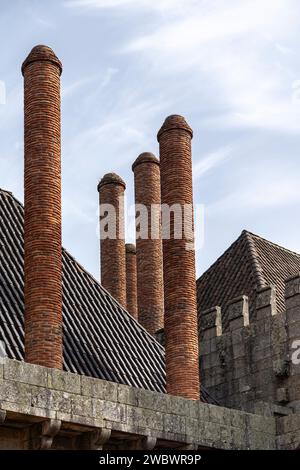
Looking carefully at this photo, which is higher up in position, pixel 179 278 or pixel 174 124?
pixel 174 124

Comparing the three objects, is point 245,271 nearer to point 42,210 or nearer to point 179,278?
point 179,278

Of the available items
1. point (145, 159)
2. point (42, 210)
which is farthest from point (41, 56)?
point (145, 159)

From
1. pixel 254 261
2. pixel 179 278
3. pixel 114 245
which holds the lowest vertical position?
pixel 179 278

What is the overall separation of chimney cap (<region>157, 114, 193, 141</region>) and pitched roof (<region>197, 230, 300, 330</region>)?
638 cm

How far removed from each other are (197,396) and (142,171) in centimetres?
1045

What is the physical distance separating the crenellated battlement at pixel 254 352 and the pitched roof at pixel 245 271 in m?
1.69

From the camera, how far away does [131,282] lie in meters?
32.8

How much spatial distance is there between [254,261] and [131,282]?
4424 millimetres

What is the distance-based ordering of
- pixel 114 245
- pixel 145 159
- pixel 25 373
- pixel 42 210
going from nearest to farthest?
pixel 25 373
pixel 42 210
pixel 114 245
pixel 145 159

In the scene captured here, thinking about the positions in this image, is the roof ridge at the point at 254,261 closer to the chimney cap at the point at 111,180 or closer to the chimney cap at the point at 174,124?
the chimney cap at the point at 111,180

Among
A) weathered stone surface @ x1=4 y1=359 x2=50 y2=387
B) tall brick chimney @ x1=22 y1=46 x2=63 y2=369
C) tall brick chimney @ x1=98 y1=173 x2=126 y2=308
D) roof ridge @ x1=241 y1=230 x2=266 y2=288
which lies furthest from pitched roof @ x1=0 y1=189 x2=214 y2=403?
tall brick chimney @ x1=98 y1=173 x2=126 y2=308

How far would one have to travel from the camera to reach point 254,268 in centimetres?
2948

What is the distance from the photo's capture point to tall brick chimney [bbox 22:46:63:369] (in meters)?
18.3

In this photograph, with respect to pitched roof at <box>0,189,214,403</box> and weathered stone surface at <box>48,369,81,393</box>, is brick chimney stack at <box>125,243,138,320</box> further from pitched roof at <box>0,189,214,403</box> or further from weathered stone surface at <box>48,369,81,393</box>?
weathered stone surface at <box>48,369,81,393</box>
